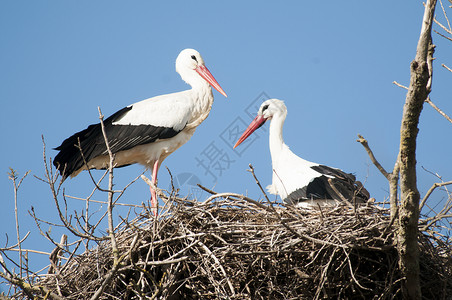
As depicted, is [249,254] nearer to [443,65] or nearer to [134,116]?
[443,65]

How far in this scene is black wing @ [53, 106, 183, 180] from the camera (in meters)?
6.29

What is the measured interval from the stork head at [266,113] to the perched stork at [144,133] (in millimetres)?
673

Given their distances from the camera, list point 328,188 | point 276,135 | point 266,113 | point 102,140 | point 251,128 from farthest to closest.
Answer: point 251,128 → point 266,113 → point 276,135 → point 102,140 → point 328,188

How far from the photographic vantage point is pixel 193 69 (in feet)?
24.7

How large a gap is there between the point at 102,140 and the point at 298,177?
2.15 m

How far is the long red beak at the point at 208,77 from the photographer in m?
7.37

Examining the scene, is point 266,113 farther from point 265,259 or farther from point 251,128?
point 265,259

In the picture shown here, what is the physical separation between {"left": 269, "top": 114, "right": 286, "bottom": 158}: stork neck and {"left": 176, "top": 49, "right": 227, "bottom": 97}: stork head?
29.0 inches

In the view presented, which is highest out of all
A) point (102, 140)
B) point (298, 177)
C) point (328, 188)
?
point (102, 140)

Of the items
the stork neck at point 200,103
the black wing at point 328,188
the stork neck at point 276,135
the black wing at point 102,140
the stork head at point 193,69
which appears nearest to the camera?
the black wing at point 328,188

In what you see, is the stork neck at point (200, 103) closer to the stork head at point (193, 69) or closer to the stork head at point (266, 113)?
the stork head at point (193, 69)

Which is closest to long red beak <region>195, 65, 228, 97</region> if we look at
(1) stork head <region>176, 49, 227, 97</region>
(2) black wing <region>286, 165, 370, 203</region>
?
(1) stork head <region>176, 49, 227, 97</region>

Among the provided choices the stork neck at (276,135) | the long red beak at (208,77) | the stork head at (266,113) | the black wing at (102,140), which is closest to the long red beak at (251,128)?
the stork head at (266,113)

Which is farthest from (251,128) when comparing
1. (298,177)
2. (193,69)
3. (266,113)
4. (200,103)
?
(298,177)
